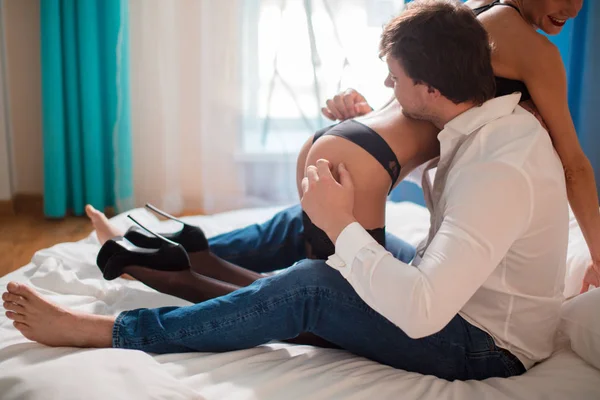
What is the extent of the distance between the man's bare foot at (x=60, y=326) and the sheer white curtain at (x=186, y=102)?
6.07 feet

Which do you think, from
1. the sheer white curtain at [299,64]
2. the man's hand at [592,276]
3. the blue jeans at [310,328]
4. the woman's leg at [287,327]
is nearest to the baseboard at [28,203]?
the sheer white curtain at [299,64]

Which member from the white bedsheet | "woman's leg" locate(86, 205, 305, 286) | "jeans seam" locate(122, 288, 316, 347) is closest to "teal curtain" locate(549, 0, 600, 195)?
"woman's leg" locate(86, 205, 305, 286)

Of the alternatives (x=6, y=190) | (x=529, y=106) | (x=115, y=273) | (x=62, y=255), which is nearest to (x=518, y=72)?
(x=529, y=106)

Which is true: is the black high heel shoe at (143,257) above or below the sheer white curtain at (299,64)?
below

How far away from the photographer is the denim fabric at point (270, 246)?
1783 mm

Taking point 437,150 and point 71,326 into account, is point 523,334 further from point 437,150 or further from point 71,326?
point 71,326

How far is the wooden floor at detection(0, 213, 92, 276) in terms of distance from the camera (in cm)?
260

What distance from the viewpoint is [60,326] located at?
1.33 metres

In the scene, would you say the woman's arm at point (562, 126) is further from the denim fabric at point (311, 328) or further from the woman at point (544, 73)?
the denim fabric at point (311, 328)

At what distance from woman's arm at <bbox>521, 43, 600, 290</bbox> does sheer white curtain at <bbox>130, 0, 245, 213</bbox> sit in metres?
1.88

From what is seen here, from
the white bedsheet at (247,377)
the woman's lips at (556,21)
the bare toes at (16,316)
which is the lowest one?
the white bedsheet at (247,377)

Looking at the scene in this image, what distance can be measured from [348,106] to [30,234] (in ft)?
5.81

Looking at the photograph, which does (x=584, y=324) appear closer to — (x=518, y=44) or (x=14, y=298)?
(x=518, y=44)

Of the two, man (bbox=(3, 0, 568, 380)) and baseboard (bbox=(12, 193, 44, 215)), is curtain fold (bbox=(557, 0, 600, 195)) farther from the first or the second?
baseboard (bbox=(12, 193, 44, 215))
